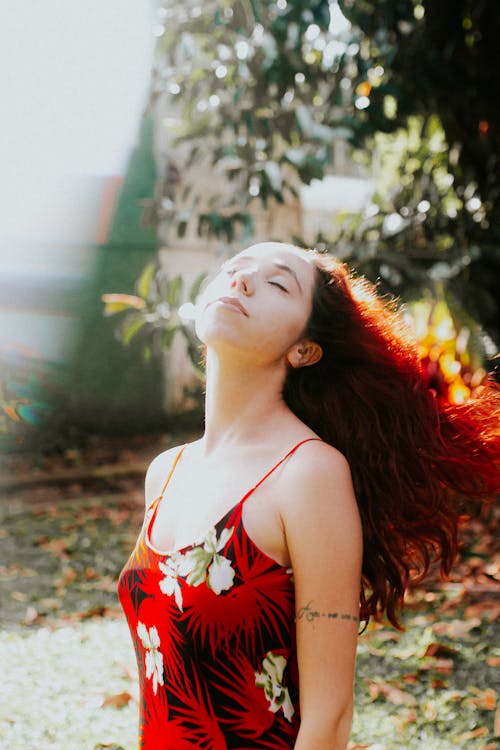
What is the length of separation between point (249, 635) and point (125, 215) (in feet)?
26.9

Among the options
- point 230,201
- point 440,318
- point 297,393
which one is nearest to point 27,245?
point 230,201

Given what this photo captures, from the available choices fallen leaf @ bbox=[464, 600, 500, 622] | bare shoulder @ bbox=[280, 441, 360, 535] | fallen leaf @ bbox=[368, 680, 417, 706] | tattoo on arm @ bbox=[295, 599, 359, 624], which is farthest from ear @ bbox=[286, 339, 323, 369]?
fallen leaf @ bbox=[464, 600, 500, 622]

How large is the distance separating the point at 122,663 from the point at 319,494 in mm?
2501

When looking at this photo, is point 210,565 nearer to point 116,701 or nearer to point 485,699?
point 116,701

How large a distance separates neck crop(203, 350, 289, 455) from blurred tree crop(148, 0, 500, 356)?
9.46 feet

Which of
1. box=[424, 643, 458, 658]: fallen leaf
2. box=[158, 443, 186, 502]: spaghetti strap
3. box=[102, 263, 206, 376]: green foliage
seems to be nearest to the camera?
box=[158, 443, 186, 502]: spaghetti strap

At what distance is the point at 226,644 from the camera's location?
1403 mm

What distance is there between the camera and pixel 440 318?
187 inches

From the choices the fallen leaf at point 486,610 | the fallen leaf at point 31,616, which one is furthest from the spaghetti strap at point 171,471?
the fallen leaf at point 31,616

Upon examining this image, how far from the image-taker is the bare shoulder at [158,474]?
178 centimetres

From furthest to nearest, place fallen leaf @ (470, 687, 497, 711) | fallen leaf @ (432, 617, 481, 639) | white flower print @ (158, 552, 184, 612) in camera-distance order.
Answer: fallen leaf @ (432, 617, 481, 639)
fallen leaf @ (470, 687, 497, 711)
white flower print @ (158, 552, 184, 612)

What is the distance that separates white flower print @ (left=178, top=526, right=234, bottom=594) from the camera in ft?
4.59

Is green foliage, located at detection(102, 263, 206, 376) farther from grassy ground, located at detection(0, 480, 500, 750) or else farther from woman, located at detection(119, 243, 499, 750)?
woman, located at detection(119, 243, 499, 750)

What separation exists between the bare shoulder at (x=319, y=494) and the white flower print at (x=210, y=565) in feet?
0.43
